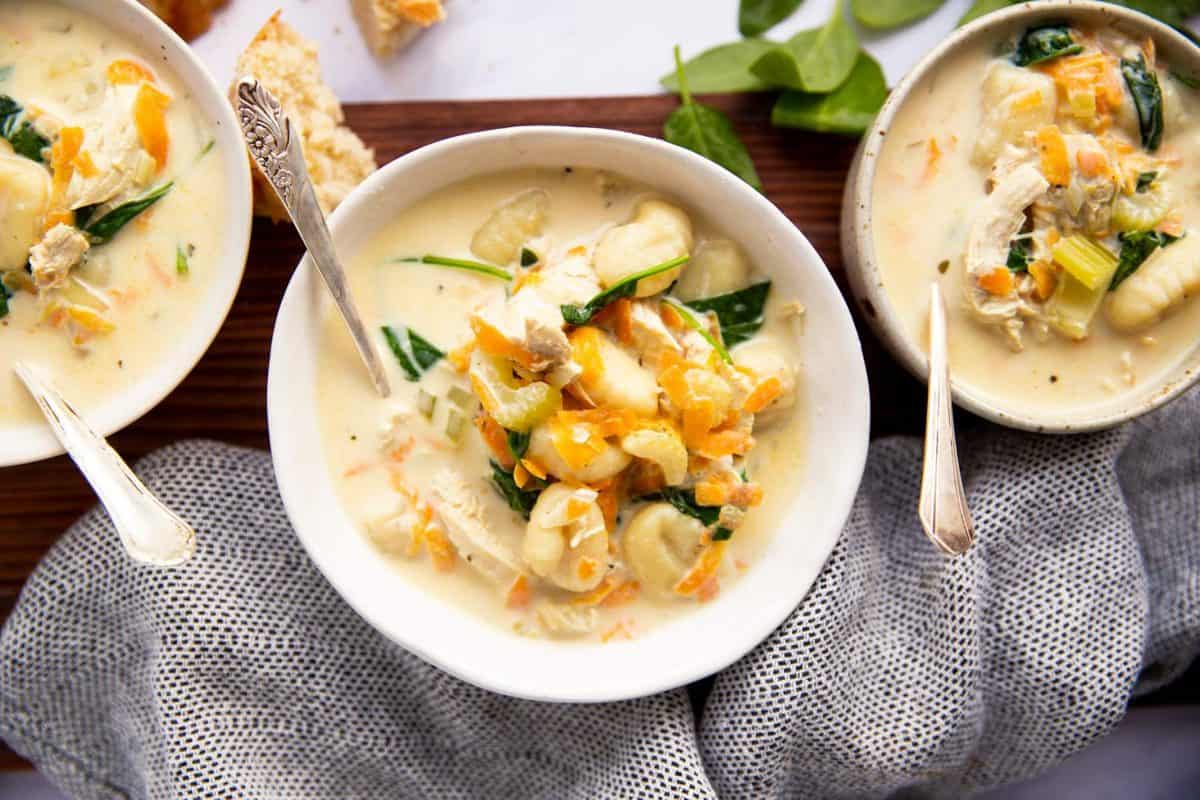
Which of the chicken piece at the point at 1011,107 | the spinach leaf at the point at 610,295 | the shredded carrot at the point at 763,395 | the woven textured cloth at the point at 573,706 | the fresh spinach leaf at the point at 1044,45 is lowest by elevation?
the woven textured cloth at the point at 573,706

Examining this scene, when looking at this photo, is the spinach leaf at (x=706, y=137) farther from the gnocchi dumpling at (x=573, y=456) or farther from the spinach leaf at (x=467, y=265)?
the gnocchi dumpling at (x=573, y=456)

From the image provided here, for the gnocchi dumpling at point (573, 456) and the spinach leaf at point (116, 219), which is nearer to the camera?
the gnocchi dumpling at point (573, 456)

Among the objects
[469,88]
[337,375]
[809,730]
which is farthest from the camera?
[469,88]

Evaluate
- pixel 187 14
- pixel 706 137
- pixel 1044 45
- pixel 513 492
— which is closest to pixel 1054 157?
pixel 1044 45

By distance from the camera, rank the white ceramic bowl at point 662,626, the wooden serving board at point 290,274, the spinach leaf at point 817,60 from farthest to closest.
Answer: the wooden serving board at point 290,274 → the spinach leaf at point 817,60 → the white ceramic bowl at point 662,626

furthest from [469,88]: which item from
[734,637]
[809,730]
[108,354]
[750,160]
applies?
[809,730]

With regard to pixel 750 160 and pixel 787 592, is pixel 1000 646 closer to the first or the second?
pixel 787 592

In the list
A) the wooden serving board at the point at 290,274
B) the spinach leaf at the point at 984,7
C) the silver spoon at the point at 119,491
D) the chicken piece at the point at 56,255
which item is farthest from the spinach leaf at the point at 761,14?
the silver spoon at the point at 119,491

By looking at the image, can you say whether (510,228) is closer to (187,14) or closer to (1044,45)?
(187,14)
